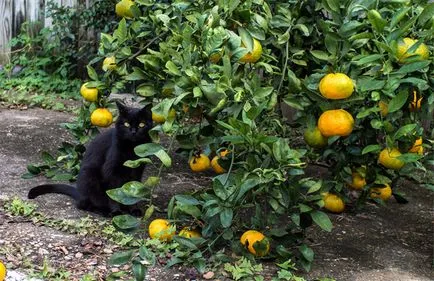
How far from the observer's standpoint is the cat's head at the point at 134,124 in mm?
4340

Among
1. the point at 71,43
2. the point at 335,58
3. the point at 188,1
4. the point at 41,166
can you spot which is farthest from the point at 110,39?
the point at 71,43

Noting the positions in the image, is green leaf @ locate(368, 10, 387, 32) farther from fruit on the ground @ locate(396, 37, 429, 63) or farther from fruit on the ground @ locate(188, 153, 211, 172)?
fruit on the ground @ locate(188, 153, 211, 172)

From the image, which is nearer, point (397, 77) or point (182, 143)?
point (397, 77)

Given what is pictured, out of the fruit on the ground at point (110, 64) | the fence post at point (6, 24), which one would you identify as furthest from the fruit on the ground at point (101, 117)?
the fence post at point (6, 24)

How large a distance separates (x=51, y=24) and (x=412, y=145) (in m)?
5.89

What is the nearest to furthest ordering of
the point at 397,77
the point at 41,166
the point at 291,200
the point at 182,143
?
1. the point at 397,77
2. the point at 291,200
3. the point at 182,143
4. the point at 41,166

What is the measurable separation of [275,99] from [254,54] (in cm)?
26

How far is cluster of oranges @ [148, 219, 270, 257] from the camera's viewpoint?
11.4ft

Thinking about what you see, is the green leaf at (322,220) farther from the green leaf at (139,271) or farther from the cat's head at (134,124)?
the cat's head at (134,124)

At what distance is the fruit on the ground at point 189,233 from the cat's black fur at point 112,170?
0.75 meters

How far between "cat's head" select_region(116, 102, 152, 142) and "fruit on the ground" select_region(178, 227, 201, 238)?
0.90m

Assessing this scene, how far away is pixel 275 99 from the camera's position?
139 inches

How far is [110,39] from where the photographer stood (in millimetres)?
4195

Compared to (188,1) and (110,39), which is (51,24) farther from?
(188,1)
